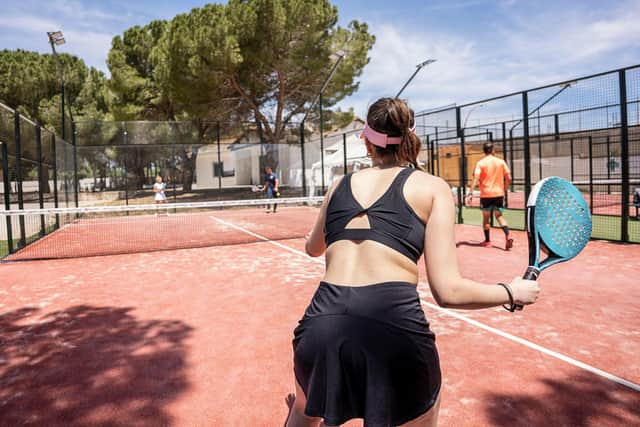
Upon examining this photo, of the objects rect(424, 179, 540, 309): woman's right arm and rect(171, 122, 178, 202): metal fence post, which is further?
rect(171, 122, 178, 202): metal fence post

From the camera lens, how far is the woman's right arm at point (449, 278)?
1.32 meters

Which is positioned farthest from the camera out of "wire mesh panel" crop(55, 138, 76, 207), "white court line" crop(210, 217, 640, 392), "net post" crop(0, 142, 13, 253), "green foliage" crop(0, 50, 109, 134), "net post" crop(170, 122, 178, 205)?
"green foliage" crop(0, 50, 109, 134)

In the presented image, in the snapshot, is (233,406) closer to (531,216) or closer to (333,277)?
(333,277)

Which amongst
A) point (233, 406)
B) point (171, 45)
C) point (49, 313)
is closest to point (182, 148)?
point (171, 45)

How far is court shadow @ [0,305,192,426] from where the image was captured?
2918mm

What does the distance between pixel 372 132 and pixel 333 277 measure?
19.7 inches

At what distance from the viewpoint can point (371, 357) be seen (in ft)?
4.25

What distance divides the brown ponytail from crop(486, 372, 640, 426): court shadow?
1922mm

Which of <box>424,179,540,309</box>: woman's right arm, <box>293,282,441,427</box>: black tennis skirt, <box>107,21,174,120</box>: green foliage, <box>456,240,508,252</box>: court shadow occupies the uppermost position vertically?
<box>107,21,174,120</box>: green foliage

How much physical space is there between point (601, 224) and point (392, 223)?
12128 mm

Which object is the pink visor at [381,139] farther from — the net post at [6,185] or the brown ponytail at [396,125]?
the net post at [6,185]

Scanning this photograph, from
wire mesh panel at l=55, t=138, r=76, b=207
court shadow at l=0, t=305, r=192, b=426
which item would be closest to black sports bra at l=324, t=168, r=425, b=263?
court shadow at l=0, t=305, r=192, b=426

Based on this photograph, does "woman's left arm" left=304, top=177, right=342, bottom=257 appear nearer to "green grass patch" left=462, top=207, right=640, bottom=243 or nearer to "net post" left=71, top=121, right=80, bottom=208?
"green grass patch" left=462, top=207, right=640, bottom=243

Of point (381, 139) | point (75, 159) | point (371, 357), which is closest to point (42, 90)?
point (75, 159)
